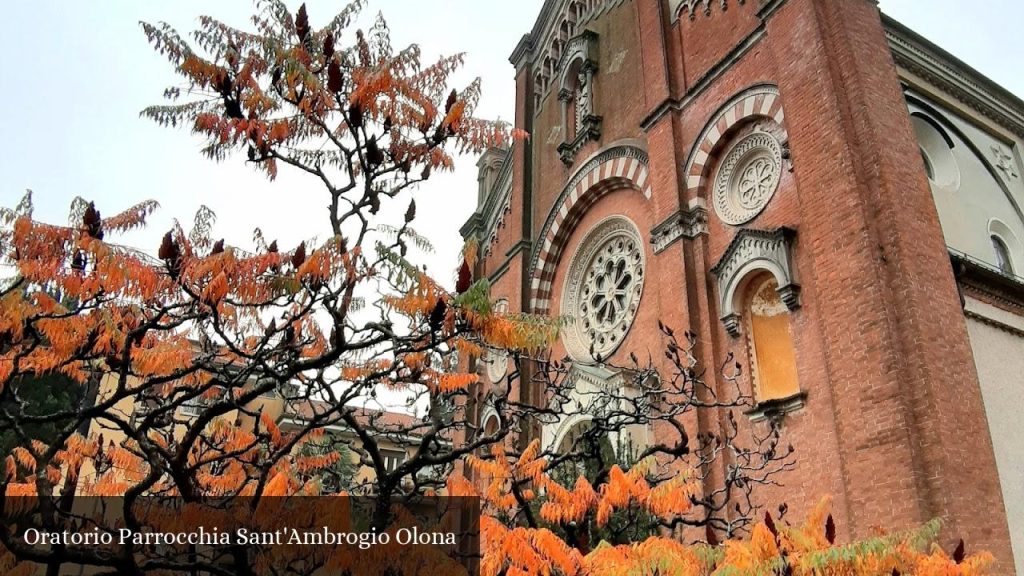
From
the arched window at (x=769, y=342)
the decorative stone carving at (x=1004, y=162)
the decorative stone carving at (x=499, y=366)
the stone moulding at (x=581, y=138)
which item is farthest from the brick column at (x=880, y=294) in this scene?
the decorative stone carving at (x=499, y=366)

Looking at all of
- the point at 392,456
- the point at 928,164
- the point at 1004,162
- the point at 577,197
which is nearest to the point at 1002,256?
the point at 928,164

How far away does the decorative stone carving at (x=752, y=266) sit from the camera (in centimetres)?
940

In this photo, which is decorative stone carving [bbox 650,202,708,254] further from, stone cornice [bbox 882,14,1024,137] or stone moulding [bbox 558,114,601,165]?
stone moulding [bbox 558,114,601,165]

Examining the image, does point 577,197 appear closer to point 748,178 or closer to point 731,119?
point 731,119

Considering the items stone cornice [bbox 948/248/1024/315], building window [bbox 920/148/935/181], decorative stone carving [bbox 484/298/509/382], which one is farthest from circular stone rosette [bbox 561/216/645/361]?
stone cornice [bbox 948/248/1024/315]

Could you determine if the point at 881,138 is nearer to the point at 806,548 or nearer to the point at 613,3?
the point at 806,548

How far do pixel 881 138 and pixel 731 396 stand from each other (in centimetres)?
401

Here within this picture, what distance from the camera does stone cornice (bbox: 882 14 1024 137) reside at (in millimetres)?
11594

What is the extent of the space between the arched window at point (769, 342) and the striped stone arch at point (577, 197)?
379 centimetres

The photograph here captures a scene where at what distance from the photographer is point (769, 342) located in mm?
10086

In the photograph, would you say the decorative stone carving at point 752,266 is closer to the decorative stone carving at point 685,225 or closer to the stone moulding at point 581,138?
the decorative stone carving at point 685,225

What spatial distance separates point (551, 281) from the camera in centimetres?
1680

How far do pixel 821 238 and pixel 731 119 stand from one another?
134 inches

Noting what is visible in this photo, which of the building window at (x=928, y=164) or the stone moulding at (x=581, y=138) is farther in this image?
the stone moulding at (x=581, y=138)
